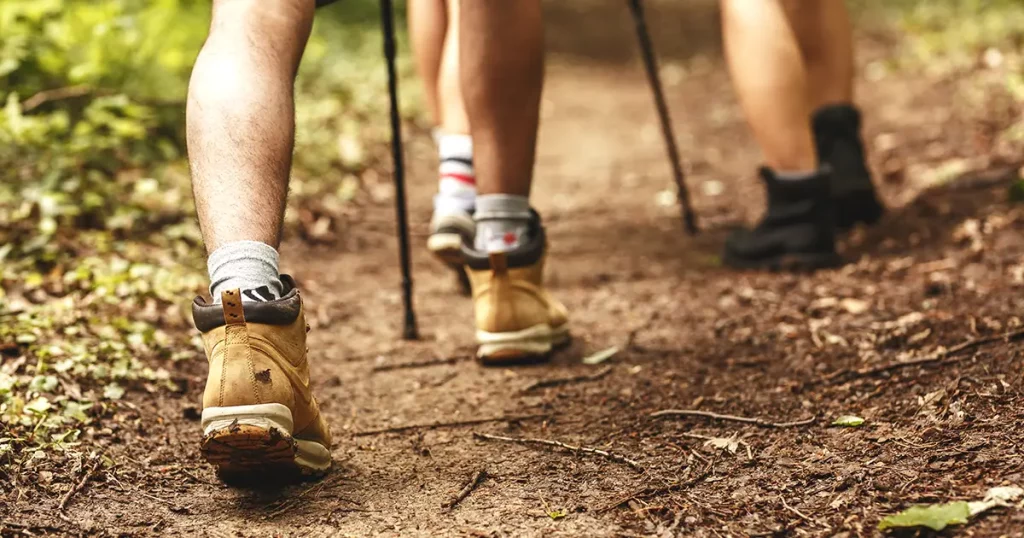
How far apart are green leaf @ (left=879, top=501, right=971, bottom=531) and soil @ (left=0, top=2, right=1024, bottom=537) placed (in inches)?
1.2

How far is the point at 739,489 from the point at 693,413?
35cm

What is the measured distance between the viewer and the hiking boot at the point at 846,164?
10.8 feet

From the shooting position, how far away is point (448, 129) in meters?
2.70

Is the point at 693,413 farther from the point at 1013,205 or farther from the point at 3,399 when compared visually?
the point at 1013,205

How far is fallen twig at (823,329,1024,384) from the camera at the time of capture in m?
1.94

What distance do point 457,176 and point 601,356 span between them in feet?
2.24

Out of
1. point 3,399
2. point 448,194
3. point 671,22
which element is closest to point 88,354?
point 3,399

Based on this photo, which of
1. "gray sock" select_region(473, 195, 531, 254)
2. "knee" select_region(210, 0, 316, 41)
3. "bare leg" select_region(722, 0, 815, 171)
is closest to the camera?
"knee" select_region(210, 0, 316, 41)

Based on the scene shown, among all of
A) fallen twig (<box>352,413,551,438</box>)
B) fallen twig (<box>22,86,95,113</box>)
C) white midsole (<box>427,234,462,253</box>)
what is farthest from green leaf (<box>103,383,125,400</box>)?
fallen twig (<box>22,86,95,113</box>)

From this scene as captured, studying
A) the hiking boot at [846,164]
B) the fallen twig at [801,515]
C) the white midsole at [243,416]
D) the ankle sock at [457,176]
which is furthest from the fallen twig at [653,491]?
the hiking boot at [846,164]

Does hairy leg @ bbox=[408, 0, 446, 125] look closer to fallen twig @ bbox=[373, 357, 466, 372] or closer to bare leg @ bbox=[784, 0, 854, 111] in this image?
fallen twig @ bbox=[373, 357, 466, 372]

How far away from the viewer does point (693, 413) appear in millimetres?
1870

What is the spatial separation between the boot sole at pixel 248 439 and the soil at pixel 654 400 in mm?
85

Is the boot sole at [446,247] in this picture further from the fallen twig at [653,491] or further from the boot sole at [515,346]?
the fallen twig at [653,491]
